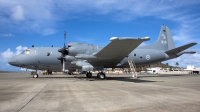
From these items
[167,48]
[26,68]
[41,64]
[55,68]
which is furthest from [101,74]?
[167,48]

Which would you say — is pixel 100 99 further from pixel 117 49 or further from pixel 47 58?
pixel 47 58

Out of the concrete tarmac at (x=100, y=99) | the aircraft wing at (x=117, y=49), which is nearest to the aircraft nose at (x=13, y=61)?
the aircraft wing at (x=117, y=49)

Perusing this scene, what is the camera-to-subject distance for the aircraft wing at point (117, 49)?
15343 millimetres

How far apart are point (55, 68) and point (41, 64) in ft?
6.50

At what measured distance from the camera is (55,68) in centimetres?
2294

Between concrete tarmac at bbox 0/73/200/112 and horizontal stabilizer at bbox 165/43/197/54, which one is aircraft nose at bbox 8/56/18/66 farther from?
horizontal stabilizer at bbox 165/43/197/54

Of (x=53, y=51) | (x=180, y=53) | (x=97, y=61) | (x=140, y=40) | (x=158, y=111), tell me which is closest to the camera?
(x=158, y=111)

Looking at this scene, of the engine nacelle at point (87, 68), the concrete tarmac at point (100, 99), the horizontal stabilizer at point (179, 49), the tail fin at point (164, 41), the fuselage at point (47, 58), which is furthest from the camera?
the tail fin at point (164, 41)

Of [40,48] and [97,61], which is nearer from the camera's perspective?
[97,61]

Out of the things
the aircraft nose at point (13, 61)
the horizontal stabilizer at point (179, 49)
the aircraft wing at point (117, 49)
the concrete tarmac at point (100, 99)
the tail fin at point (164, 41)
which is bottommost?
the concrete tarmac at point (100, 99)

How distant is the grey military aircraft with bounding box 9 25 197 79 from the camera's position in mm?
18844

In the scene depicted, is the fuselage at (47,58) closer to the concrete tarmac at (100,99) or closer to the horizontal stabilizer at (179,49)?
the horizontal stabilizer at (179,49)

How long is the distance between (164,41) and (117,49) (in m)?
12.4

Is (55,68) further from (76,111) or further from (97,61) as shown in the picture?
(76,111)
